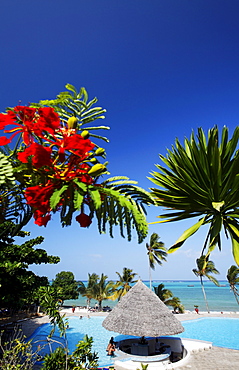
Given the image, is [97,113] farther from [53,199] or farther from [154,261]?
[154,261]

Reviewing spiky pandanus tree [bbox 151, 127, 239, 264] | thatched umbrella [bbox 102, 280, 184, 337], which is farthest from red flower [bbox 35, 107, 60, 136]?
thatched umbrella [bbox 102, 280, 184, 337]

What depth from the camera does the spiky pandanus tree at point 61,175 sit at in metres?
1.22

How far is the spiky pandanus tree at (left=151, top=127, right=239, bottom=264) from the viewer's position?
83.4 inches

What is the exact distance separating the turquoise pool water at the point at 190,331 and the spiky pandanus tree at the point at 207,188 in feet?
56.5

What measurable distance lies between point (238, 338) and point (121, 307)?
13.2m

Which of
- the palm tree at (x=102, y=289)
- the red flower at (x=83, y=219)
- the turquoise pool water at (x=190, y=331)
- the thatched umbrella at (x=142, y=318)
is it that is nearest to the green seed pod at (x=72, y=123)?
the red flower at (x=83, y=219)

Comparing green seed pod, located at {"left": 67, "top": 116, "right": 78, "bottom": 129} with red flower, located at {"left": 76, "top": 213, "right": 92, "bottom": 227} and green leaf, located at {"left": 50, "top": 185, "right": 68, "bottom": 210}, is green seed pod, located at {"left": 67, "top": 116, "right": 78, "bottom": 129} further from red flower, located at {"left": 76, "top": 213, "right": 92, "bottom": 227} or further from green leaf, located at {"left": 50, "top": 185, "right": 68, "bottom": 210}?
red flower, located at {"left": 76, "top": 213, "right": 92, "bottom": 227}

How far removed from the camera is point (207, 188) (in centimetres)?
228

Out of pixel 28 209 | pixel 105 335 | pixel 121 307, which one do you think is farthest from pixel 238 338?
pixel 28 209

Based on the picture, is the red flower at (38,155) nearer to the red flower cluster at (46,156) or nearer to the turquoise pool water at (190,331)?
the red flower cluster at (46,156)

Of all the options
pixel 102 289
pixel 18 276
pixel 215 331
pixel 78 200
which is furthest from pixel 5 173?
pixel 102 289

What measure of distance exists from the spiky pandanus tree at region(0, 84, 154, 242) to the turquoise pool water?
17912 mm

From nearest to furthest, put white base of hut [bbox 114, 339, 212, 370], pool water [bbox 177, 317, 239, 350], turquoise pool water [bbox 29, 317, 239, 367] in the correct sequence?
white base of hut [bbox 114, 339, 212, 370] < turquoise pool water [bbox 29, 317, 239, 367] < pool water [bbox 177, 317, 239, 350]

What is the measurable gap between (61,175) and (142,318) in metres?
14.1
